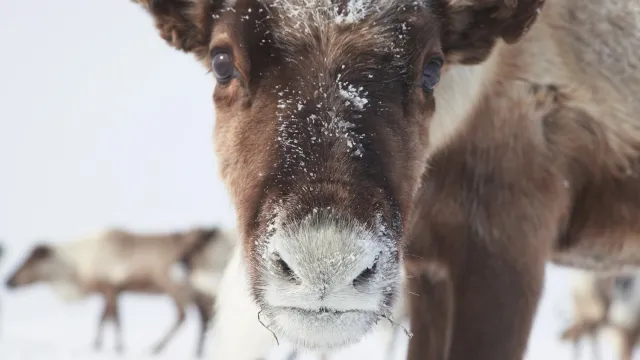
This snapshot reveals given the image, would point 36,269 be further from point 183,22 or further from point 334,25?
point 334,25

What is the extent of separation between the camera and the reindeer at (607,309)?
39.8 ft

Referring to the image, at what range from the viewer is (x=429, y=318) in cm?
414

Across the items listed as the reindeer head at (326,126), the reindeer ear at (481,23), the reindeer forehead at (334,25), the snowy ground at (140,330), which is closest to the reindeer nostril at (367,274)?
the reindeer head at (326,126)

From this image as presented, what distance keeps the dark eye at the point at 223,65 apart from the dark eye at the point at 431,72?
1.93 ft

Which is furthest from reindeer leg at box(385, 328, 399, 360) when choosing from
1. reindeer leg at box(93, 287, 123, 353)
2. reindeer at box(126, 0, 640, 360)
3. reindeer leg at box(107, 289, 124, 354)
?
reindeer at box(126, 0, 640, 360)

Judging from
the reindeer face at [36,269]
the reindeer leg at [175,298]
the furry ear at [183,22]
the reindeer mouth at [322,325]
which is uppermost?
the furry ear at [183,22]

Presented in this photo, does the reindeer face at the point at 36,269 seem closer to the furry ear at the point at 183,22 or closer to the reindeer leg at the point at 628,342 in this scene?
the reindeer leg at the point at 628,342

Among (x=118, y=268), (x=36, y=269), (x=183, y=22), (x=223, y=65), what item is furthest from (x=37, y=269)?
(x=223, y=65)

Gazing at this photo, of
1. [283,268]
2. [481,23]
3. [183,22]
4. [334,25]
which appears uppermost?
[334,25]

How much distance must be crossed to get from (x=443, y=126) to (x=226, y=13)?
103cm

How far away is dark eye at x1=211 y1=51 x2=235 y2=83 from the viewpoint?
2.75 m

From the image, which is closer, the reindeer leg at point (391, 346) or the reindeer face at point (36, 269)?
the reindeer leg at point (391, 346)

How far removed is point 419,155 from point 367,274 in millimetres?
715

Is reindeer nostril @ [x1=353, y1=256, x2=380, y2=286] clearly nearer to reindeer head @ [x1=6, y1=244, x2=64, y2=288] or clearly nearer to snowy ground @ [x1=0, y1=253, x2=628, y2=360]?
snowy ground @ [x1=0, y1=253, x2=628, y2=360]
